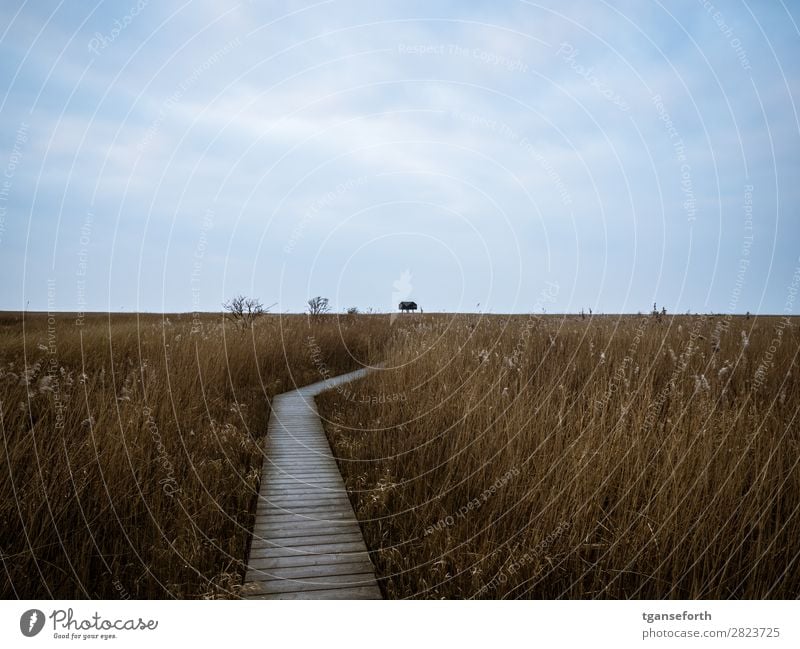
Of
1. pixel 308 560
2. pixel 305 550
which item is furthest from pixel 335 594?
pixel 305 550

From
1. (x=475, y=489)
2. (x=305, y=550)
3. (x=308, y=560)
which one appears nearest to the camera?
(x=308, y=560)

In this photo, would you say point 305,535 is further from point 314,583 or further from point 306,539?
point 314,583

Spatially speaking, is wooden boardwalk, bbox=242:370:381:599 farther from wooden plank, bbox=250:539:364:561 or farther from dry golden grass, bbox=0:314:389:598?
dry golden grass, bbox=0:314:389:598

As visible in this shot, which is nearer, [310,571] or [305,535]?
[310,571]

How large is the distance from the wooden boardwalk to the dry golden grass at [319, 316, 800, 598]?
0.52ft

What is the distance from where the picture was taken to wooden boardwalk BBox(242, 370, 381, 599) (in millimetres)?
2723

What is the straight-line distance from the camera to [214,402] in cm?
608

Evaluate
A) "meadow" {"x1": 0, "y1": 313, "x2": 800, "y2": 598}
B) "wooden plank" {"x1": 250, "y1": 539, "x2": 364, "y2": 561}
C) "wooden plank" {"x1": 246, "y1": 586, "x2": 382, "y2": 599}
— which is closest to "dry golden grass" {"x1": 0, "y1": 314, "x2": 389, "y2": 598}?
"meadow" {"x1": 0, "y1": 313, "x2": 800, "y2": 598}

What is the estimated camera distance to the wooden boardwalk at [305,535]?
8.93ft

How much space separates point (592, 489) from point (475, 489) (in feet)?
2.86

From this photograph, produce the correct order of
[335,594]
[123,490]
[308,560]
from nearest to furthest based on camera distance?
[335,594] → [308,560] → [123,490]

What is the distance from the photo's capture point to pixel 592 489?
3070 mm

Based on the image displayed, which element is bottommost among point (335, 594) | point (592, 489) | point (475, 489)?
point (335, 594)
